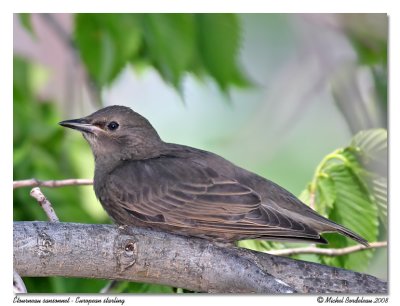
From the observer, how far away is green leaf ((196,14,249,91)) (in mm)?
3459

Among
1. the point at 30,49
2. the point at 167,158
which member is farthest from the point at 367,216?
the point at 30,49

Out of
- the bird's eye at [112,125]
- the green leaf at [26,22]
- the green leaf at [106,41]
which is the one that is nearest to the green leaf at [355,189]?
the bird's eye at [112,125]

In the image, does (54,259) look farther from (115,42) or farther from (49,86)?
(49,86)

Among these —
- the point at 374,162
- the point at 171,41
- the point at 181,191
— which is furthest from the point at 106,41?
the point at 374,162

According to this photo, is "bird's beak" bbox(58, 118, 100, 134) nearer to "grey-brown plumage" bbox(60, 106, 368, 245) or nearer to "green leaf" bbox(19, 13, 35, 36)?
"grey-brown plumage" bbox(60, 106, 368, 245)

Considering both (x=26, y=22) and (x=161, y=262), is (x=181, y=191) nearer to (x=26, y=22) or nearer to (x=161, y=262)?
(x=161, y=262)

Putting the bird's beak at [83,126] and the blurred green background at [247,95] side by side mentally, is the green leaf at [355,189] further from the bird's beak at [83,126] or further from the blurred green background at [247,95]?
the bird's beak at [83,126]

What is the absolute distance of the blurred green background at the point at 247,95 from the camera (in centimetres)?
331

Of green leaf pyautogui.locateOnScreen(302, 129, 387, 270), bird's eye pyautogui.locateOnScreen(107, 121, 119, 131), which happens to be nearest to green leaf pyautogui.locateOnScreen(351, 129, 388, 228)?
green leaf pyautogui.locateOnScreen(302, 129, 387, 270)

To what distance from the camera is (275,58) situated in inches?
142

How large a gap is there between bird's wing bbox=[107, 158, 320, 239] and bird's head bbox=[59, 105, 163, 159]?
12 cm

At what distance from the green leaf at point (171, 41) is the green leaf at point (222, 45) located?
83 mm

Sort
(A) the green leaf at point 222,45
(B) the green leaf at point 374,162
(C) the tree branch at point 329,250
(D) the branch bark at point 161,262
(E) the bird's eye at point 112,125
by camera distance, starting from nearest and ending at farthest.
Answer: (D) the branch bark at point 161,262 < (C) the tree branch at point 329,250 < (B) the green leaf at point 374,162 < (E) the bird's eye at point 112,125 < (A) the green leaf at point 222,45
